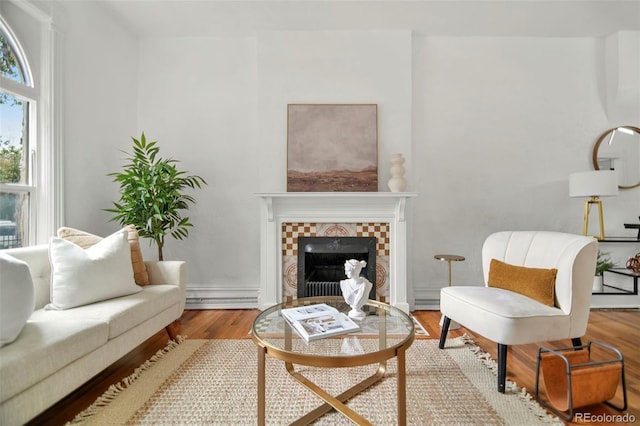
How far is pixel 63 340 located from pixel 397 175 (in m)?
2.66

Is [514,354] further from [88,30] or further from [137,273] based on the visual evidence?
[88,30]

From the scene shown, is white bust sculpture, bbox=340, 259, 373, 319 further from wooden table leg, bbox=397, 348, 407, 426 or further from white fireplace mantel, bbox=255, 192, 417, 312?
white fireplace mantel, bbox=255, 192, 417, 312

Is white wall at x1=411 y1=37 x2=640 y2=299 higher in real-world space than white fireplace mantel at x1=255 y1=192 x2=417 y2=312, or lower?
higher

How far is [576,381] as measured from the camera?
1522 mm

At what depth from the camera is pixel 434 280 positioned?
337cm

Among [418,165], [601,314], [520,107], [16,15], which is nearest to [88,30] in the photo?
[16,15]

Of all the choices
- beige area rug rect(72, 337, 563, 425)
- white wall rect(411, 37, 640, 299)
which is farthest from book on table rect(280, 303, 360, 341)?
white wall rect(411, 37, 640, 299)

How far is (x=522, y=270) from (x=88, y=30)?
3.95 metres

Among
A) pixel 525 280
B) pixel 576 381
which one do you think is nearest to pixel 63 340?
pixel 576 381

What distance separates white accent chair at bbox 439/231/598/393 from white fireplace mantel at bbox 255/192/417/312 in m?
1.02

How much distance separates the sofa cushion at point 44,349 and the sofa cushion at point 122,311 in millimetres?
58

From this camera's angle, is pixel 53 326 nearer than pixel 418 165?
Yes

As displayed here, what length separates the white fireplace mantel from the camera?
3084mm

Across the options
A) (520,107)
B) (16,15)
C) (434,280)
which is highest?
(16,15)
